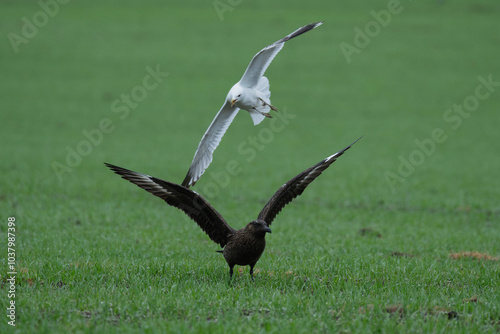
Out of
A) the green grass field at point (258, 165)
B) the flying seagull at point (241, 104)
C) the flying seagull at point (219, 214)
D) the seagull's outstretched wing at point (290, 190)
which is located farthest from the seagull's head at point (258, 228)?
the flying seagull at point (241, 104)

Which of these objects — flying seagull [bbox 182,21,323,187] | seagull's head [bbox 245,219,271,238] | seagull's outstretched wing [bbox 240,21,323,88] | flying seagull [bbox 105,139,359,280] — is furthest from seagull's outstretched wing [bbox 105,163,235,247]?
seagull's outstretched wing [bbox 240,21,323,88]

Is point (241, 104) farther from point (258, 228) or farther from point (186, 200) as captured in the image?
point (258, 228)

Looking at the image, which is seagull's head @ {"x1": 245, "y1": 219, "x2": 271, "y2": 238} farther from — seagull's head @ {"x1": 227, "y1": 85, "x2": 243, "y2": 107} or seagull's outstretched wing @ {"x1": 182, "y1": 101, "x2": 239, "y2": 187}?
seagull's head @ {"x1": 227, "y1": 85, "x2": 243, "y2": 107}

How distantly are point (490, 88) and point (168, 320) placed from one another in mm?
30335

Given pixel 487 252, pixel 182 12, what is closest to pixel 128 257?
pixel 487 252

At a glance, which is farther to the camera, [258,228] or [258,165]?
[258,165]

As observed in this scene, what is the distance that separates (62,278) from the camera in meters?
6.96

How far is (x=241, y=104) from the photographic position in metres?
8.80

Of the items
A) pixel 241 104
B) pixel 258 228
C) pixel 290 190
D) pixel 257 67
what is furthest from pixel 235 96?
pixel 258 228

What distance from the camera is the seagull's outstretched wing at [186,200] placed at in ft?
23.2

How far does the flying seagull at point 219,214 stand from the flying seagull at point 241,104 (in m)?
0.98

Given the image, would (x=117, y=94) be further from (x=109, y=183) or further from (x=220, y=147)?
(x=109, y=183)

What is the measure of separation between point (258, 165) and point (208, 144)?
11.0m

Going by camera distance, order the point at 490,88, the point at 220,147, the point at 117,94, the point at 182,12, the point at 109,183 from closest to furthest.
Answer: the point at 109,183
the point at 220,147
the point at 117,94
the point at 490,88
the point at 182,12
